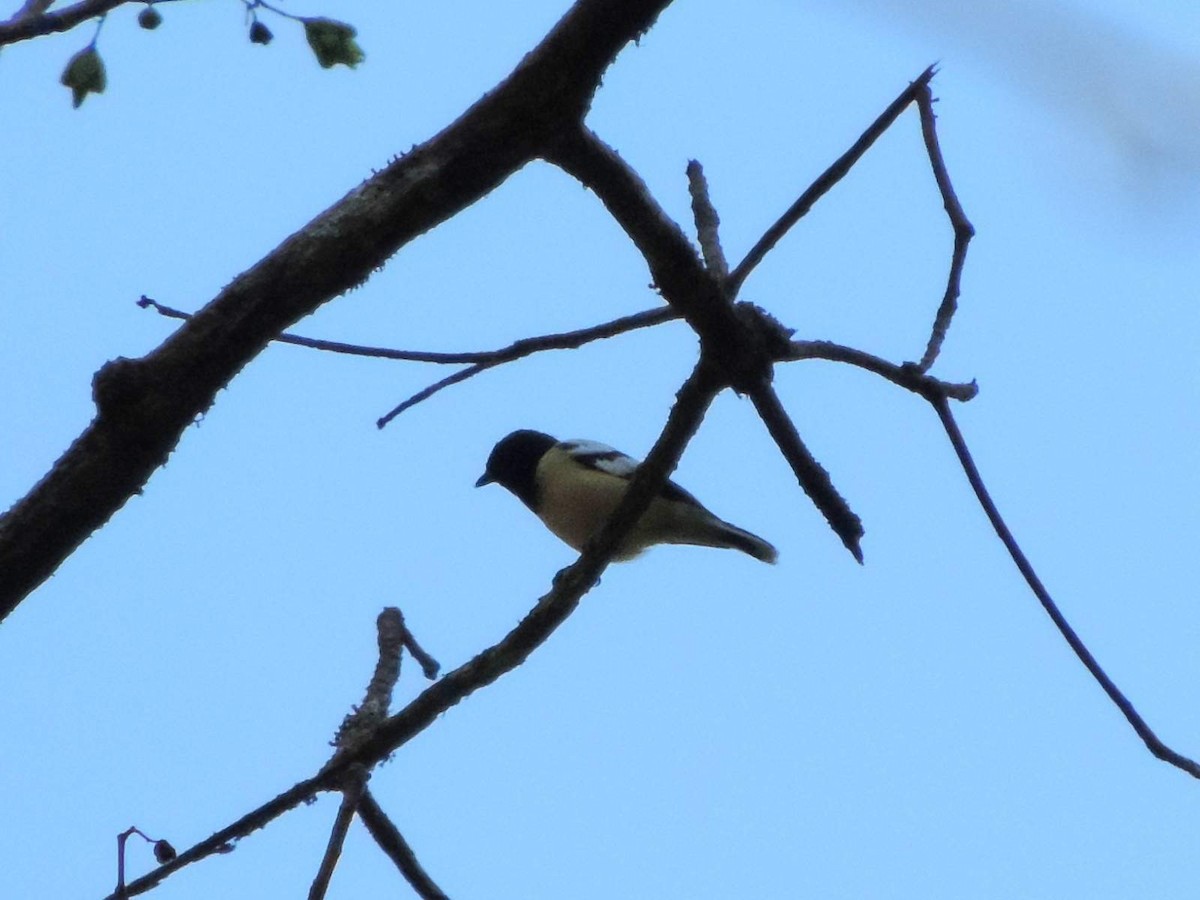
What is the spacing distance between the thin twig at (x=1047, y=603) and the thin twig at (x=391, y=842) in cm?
148

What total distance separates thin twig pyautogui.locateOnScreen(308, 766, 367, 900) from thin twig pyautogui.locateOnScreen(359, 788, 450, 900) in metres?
0.28

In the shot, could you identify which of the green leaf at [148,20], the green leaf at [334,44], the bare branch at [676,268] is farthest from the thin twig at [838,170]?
the green leaf at [148,20]

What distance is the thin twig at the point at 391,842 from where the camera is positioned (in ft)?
9.88

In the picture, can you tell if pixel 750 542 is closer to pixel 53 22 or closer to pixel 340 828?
pixel 340 828

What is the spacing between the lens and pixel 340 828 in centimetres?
244

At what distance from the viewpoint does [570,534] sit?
23.0 ft

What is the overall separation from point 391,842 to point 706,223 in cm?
156

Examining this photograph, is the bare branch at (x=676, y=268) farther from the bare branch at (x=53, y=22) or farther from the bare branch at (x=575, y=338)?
the bare branch at (x=53, y=22)

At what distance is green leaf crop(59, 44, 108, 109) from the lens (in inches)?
121


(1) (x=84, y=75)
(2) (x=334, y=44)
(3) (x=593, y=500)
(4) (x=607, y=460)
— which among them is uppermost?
(4) (x=607, y=460)

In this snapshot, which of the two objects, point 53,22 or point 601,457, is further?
point 601,457

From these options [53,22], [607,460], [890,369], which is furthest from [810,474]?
[607,460]

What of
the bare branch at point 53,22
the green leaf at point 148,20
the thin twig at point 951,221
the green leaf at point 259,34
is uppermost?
the thin twig at point 951,221

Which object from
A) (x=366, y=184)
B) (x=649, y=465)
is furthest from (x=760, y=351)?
(x=366, y=184)
